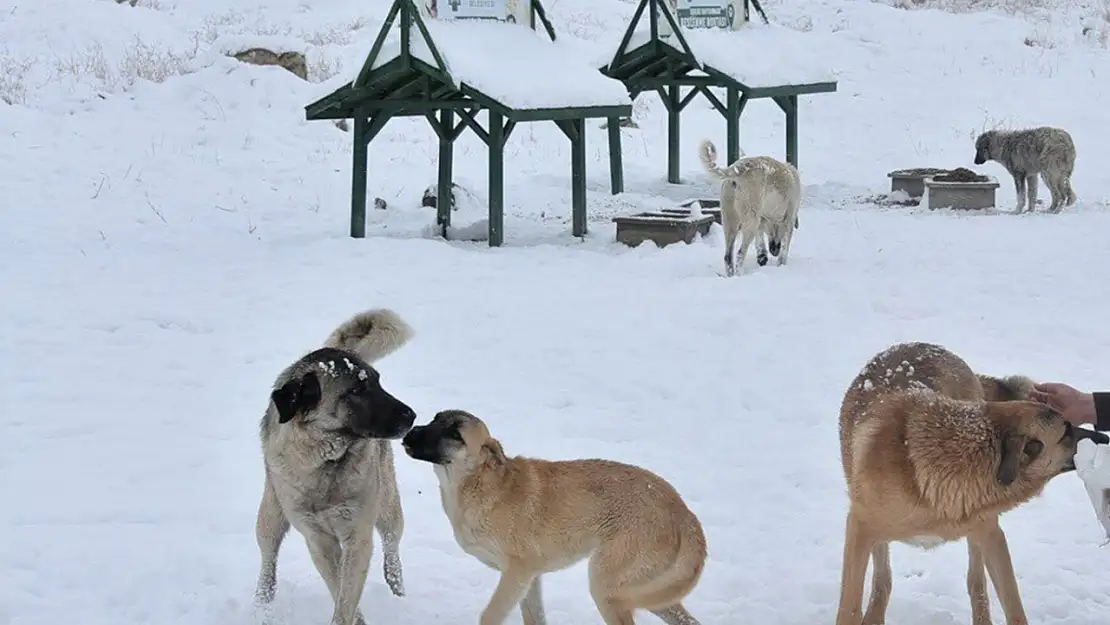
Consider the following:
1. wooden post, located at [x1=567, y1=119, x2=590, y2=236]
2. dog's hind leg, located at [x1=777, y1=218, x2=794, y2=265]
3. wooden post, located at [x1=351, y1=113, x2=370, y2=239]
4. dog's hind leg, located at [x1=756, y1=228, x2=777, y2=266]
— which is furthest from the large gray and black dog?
wooden post, located at [x1=567, y1=119, x2=590, y2=236]

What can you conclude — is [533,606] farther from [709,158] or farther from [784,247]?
[709,158]

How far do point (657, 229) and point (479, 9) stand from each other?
3570 millimetres

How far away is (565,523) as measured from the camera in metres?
4.73

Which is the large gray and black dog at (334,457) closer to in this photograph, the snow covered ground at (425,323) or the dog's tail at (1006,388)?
the snow covered ground at (425,323)

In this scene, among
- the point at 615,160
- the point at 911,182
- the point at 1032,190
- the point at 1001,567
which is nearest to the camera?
the point at 1001,567

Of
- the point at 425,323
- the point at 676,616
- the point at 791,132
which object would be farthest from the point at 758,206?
the point at 676,616

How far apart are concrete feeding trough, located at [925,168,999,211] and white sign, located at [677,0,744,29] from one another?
421 cm

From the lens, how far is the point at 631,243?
45.4ft

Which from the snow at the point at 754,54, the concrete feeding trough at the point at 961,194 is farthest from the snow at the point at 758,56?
the concrete feeding trough at the point at 961,194

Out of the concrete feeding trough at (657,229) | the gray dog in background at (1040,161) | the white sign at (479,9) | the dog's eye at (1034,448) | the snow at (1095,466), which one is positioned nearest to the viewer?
the snow at (1095,466)

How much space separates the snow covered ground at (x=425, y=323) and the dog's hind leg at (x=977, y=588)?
17 cm

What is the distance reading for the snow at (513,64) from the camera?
13414 millimetres

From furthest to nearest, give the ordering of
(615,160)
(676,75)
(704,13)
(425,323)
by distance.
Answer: (676,75) → (704,13) → (615,160) → (425,323)

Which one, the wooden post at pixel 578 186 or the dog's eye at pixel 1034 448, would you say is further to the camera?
the wooden post at pixel 578 186
